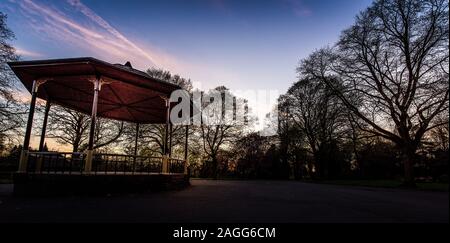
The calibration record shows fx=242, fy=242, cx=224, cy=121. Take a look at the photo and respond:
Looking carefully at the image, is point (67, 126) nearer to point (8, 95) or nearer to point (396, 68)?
point (8, 95)

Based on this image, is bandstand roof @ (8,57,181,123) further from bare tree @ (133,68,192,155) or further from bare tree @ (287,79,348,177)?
bare tree @ (287,79,348,177)

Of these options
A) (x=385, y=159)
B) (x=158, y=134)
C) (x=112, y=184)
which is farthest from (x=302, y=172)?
(x=112, y=184)

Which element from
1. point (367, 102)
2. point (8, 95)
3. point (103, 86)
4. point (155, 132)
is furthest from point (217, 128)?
point (8, 95)

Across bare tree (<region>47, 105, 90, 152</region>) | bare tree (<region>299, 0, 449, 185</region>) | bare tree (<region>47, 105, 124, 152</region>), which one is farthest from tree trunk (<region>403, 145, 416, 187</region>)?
bare tree (<region>47, 105, 90, 152</region>)

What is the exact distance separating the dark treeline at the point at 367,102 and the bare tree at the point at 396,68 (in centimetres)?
6

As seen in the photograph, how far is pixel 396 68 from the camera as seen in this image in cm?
1639

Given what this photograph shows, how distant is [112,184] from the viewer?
29.2 feet

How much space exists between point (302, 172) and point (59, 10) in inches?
1563

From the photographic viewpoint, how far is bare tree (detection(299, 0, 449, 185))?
1388cm

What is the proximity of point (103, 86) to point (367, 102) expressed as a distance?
17.2 meters

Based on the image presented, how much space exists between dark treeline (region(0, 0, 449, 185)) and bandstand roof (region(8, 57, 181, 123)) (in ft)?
22.0

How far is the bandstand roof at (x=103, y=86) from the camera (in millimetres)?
9242
